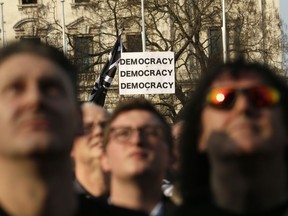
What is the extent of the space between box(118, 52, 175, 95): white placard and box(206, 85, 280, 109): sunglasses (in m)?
21.6

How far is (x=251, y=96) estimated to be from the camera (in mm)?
3137

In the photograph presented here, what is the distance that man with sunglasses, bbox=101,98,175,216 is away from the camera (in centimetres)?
455

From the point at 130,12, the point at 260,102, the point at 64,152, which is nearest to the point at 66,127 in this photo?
the point at 64,152

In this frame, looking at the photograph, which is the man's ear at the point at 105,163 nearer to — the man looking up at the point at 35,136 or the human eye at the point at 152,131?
the human eye at the point at 152,131

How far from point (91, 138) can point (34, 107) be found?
105 inches

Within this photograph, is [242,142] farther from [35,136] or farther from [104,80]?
[104,80]

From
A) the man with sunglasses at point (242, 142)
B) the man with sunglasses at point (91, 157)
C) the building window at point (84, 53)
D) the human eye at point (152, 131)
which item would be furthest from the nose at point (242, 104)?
the building window at point (84, 53)

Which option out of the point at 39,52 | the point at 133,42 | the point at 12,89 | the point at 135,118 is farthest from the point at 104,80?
the point at 133,42

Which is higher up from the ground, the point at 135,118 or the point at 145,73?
the point at 145,73

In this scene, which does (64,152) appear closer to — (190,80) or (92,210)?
(92,210)

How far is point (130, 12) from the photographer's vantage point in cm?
4122

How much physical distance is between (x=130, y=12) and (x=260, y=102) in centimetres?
3832

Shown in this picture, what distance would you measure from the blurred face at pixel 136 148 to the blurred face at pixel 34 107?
1550mm

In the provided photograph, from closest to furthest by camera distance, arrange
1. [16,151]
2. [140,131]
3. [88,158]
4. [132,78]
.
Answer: [16,151]
[140,131]
[88,158]
[132,78]
